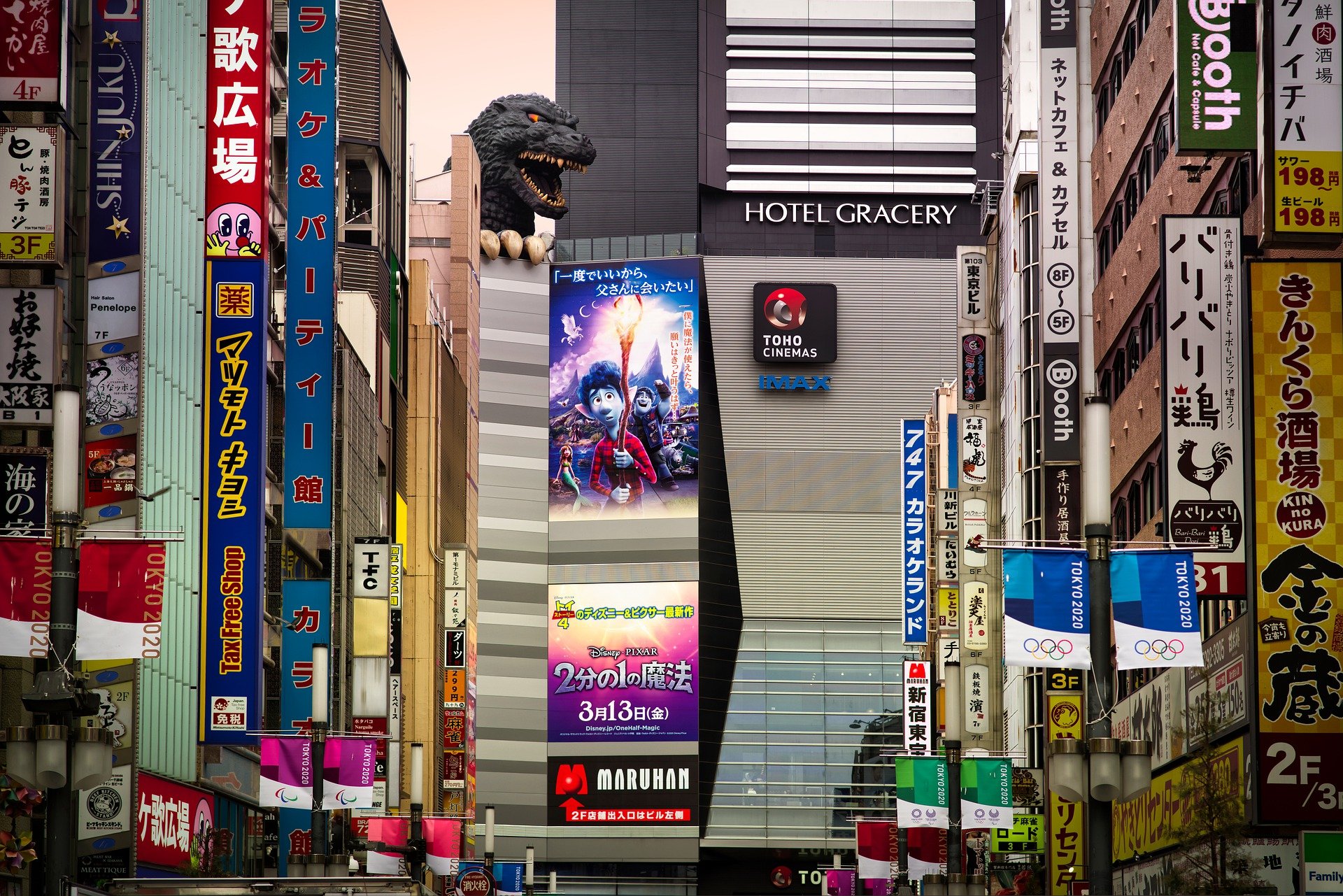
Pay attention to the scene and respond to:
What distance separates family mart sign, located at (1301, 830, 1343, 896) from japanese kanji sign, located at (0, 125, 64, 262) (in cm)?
1963

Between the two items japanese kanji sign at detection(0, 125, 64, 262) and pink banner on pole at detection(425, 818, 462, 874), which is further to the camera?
pink banner on pole at detection(425, 818, 462, 874)

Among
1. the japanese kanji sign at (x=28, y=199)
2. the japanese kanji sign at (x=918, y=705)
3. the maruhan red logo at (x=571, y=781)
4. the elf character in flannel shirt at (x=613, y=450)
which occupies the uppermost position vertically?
the elf character in flannel shirt at (x=613, y=450)

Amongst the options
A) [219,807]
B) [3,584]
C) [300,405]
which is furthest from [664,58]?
[3,584]

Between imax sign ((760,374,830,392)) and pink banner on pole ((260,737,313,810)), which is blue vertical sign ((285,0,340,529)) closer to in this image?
pink banner on pole ((260,737,313,810))

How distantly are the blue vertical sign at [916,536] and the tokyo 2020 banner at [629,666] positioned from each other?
37.2m

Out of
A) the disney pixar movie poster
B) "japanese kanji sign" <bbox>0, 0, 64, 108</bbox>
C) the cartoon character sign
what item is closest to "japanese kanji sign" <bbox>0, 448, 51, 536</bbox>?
"japanese kanji sign" <bbox>0, 0, 64, 108</bbox>

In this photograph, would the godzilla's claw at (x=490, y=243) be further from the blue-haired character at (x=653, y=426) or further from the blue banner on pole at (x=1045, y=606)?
the blue banner on pole at (x=1045, y=606)

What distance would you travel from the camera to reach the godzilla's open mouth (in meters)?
121

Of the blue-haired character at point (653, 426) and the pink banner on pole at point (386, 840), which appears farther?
the blue-haired character at point (653, 426)

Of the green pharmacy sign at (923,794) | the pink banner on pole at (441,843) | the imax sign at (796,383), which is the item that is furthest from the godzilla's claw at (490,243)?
the green pharmacy sign at (923,794)

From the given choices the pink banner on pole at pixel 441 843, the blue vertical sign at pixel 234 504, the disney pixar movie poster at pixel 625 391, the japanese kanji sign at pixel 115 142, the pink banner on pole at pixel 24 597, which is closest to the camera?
the pink banner on pole at pixel 24 597

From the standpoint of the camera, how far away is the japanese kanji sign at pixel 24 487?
2870cm

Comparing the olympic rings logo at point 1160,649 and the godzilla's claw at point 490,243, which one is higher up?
the godzilla's claw at point 490,243

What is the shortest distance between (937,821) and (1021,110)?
102ft
